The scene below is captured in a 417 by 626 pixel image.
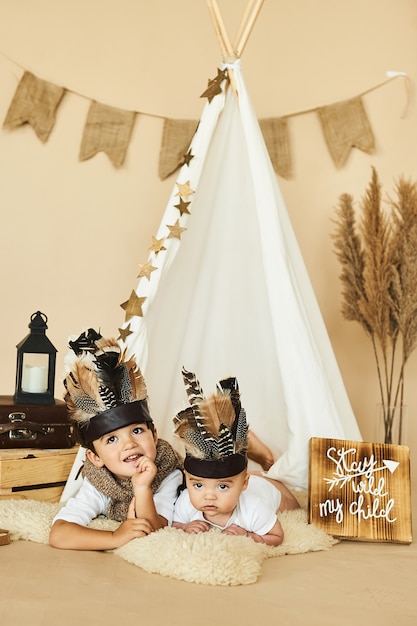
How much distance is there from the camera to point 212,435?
5.66ft

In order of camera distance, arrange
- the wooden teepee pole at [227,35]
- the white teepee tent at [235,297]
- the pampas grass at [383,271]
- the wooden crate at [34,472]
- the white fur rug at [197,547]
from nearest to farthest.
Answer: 1. the white fur rug at [197,547]
2. the wooden crate at [34,472]
3. the white teepee tent at [235,297]
4. the wooden teepee pole at [227,35]
5. the pampas grass at [383,271]

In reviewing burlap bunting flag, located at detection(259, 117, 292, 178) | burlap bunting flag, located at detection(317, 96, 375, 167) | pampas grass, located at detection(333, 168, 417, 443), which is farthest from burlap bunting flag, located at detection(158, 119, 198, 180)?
pampas grass, located at detection(333, 168, 417, 443)

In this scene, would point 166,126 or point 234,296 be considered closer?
point 234,296

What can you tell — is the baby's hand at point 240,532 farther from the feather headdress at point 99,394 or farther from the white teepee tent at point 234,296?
the white teepee tent at point 234,296

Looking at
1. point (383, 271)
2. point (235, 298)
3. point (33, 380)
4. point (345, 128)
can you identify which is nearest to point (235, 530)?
point (33, 380)

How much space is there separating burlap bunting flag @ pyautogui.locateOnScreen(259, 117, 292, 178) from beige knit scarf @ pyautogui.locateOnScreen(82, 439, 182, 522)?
1.77 meters

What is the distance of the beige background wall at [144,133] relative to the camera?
327 centimetres

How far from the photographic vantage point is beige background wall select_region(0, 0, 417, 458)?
Result: 3.27 metres

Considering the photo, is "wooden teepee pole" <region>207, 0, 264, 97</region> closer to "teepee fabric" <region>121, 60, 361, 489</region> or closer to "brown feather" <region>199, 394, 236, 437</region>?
"teepee fabric" <region>121, 60, 361, 489</region>

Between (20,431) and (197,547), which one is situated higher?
(20,431)

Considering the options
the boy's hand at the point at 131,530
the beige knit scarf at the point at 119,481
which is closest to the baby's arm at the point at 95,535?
the boy's hand at the point at 131,530

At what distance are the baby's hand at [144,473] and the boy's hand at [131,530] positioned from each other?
82 millimetres

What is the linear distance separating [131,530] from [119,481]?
182 mm

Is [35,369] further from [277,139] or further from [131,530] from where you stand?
[277,139]
